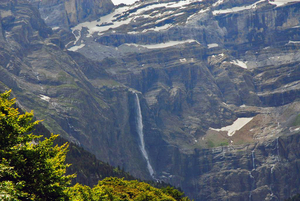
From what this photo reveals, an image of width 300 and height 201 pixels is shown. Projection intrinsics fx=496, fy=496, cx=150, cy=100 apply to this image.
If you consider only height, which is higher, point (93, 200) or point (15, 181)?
point (15, 181)

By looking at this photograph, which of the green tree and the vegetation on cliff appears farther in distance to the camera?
the green tree

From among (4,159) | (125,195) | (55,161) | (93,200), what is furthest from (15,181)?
(125,195)

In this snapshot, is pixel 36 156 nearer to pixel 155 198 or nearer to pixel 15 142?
pixel 15 142

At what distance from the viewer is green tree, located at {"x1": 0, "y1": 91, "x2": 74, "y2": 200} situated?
45062 millimetres

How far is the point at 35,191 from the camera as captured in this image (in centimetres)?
4662

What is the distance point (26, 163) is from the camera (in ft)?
155

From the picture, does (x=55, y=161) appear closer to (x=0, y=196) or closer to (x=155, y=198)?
(x=0, y=196)

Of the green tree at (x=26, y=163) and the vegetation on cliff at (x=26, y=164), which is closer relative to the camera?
the vegetation on cliff at (x=26, y=164)

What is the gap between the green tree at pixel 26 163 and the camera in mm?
45062

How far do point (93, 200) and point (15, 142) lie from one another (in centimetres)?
3341

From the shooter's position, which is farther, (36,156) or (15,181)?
(36,156)

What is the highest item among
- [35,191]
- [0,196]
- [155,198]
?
[0,196]

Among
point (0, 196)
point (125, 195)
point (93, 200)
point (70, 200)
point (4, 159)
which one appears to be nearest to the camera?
point (0, 196)

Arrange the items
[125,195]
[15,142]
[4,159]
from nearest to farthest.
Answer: [4,159] → [15,142] → [125,195]
